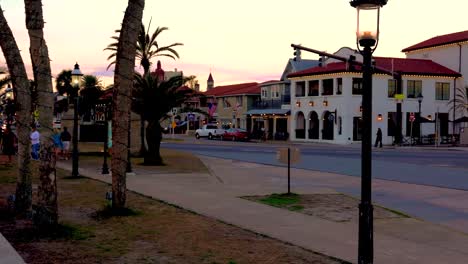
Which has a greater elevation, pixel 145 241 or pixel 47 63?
pixel 47 63

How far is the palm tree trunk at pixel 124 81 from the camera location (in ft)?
36.9

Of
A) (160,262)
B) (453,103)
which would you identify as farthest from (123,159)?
(453,103)

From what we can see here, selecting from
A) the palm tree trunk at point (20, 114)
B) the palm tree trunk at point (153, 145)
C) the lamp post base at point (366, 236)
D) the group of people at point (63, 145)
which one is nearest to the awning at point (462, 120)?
the palm tree trunk at point (153, 145)

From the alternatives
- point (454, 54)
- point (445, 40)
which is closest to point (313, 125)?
point (454, 54)

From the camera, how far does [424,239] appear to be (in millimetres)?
9945

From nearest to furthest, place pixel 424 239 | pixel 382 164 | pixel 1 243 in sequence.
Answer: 1. pixel 1 243
2. pixel 424 239
3. pixel 382 164

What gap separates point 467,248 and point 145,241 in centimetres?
520

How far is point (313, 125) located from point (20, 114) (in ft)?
183

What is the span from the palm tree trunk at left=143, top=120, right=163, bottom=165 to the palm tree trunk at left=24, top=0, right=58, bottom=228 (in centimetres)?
1668

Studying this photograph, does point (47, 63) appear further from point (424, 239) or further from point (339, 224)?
point (424, 239)

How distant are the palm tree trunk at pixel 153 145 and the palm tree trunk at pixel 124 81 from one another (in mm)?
15337

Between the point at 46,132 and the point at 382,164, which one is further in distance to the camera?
the point at 382,164

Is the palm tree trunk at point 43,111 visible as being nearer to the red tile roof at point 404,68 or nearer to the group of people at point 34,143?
the group of people at point 34,143

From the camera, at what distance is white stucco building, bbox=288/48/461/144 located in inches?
2306
